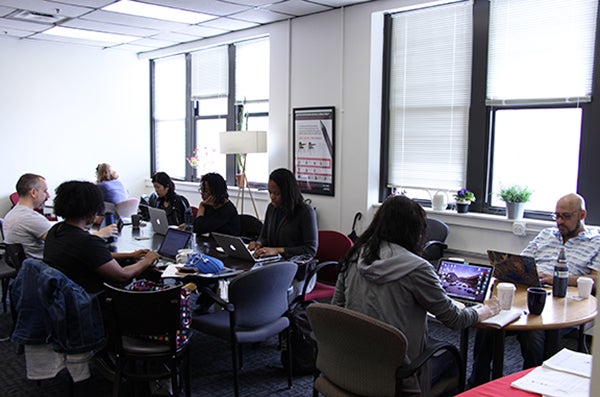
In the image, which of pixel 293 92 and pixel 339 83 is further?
pixel 293 92

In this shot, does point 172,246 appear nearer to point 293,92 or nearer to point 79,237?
point 79,237

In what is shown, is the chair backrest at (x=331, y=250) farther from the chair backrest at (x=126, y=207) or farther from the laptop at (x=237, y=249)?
the chair backrest at (x=126, y=207)

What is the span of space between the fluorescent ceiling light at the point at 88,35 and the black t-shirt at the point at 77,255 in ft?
15.0

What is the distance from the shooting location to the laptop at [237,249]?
138 inches

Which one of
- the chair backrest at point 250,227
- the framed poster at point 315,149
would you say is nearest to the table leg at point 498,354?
the chair backrest at point 250,227

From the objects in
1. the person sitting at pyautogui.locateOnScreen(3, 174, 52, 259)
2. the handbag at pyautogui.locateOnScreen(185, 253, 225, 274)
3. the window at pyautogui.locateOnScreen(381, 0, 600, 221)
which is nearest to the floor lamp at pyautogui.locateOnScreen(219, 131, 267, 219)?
the window at pyautogui.locateOnScreen(381, 0, 600, 221)

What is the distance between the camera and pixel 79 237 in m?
2.97

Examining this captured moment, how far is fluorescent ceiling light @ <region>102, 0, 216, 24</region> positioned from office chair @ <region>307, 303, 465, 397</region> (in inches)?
173

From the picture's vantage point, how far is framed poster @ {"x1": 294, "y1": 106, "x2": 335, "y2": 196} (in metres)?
5.80

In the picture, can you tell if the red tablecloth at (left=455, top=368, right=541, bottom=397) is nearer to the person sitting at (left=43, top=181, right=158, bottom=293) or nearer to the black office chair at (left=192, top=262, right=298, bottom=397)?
the black office chair at (left=192, top=262, right=298, bottom=397)

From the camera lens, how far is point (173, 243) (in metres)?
3.76

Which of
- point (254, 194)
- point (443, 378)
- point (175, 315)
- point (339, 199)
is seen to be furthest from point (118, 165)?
point (443, 378)

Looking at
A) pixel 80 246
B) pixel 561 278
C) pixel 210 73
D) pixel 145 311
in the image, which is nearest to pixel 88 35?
pixel 210 73

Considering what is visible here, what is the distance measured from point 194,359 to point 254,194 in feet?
10.3
